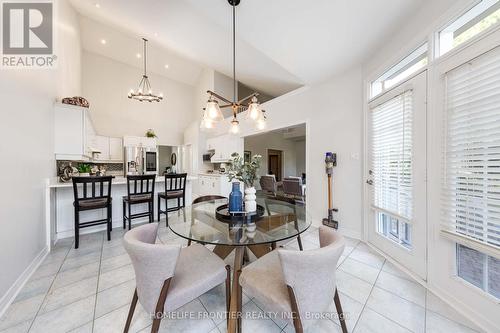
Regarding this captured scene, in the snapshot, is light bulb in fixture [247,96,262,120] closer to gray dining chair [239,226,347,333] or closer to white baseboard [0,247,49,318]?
gray dining chair [239,226,347,333]

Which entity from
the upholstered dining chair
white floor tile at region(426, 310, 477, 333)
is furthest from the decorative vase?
white floor tile at region(426, 310, 477, 333)

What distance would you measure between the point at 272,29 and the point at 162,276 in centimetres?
277

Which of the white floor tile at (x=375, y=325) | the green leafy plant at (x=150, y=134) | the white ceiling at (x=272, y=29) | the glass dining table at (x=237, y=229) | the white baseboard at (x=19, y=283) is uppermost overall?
the white ceiling at (x=272, y=29)

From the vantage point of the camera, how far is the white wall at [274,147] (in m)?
8.15

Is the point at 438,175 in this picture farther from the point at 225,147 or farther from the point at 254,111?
the point at 225,147

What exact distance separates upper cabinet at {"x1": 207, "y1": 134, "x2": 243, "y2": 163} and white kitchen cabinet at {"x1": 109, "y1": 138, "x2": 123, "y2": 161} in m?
2.88

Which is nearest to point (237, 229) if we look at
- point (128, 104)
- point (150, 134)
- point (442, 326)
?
point (442, 326)

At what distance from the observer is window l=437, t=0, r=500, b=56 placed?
1.34 metres

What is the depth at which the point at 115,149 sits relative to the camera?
5.89 meters

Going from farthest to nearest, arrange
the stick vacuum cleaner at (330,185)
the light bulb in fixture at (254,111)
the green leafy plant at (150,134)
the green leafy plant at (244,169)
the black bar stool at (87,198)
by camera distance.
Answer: the green leafy plant at (150,134), the stick vacuum cleaner at (330,185), the black bar stool at (87,198), the light bulb in fixture at (254,111), the green leafy plant at (244,169)

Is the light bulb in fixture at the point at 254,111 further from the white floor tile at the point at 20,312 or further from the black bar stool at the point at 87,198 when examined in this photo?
the white floor tile at the point at 20,312

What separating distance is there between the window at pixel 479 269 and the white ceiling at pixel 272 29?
2278 mm

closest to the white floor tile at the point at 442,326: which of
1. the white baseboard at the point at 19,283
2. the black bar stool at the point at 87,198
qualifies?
the white baseboard at the point at 19,283

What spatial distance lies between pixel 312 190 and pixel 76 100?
4.33 meters
